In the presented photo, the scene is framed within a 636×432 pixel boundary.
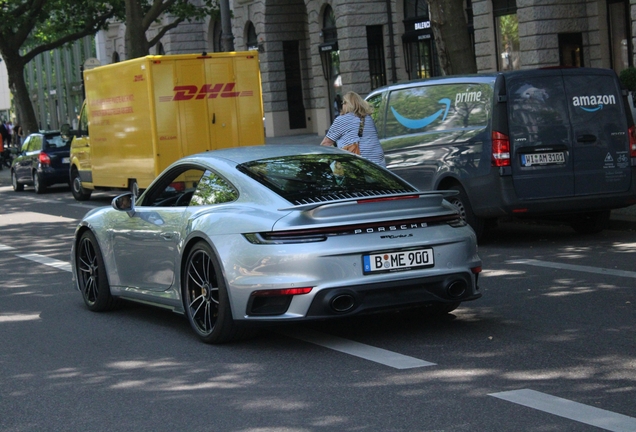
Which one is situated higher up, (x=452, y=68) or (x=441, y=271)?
(x=452, y=68)

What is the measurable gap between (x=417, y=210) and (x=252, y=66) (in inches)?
525

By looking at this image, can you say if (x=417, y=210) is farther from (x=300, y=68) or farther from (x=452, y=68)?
(x=300, y=68)

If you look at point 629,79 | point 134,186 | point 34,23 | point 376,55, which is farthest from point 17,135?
point 629,79

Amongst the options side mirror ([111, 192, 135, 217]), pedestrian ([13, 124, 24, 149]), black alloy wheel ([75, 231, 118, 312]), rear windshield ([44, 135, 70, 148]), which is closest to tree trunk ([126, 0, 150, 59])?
rear windshield ([44, 135, 70, 148])

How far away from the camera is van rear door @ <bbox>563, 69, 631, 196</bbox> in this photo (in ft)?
41.0

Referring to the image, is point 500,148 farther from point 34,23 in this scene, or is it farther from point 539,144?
point 34,23

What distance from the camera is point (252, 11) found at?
47.7 meters

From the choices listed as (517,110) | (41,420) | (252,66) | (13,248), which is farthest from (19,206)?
(41,420)

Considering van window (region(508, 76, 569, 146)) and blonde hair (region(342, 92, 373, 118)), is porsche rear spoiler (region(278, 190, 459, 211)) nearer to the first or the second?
van window (region(508, 76, 569, 146))

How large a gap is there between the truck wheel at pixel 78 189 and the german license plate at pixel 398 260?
18.8 meters

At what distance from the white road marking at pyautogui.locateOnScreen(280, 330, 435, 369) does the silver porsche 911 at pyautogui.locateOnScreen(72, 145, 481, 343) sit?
264mm

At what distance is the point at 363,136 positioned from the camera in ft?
43.1

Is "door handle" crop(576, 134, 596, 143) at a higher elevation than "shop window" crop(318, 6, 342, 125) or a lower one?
lower

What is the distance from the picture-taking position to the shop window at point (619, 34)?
30312 mm
